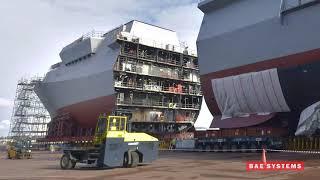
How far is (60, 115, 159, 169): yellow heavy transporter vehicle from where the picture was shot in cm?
2212

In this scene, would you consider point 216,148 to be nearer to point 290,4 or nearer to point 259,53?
point 259,53

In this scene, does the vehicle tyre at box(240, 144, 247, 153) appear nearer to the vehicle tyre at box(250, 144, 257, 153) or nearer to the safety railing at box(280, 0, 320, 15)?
the vehicle tyre at box(250, 144, 257, 153)

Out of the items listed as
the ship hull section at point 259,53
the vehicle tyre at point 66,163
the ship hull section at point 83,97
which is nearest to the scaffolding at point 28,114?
the ship hull section at point 83,97

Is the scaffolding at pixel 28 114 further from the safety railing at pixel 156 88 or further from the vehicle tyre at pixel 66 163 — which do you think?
the vehicle tyre at pixel 66 163

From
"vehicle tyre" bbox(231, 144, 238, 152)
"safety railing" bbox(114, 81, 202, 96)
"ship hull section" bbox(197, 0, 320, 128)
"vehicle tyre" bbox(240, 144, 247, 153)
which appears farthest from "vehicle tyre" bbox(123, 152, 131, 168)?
"safety railing" bbox(114, 81, 202, 96)

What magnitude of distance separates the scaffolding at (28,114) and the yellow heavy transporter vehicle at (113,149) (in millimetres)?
64085

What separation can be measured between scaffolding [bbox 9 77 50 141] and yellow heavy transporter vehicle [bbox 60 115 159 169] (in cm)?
6409

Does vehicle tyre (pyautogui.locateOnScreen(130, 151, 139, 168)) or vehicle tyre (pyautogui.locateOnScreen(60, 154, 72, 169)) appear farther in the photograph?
vehicle tyre (pyautogui.locateOnScreen(60, 154, 72, 169))

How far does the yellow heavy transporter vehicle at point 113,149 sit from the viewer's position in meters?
22.1

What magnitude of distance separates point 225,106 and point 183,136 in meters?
6.38

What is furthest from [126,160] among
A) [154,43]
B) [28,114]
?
[28,114]

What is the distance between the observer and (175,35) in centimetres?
7094

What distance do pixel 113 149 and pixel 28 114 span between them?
230ft

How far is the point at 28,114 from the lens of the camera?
86.9m
